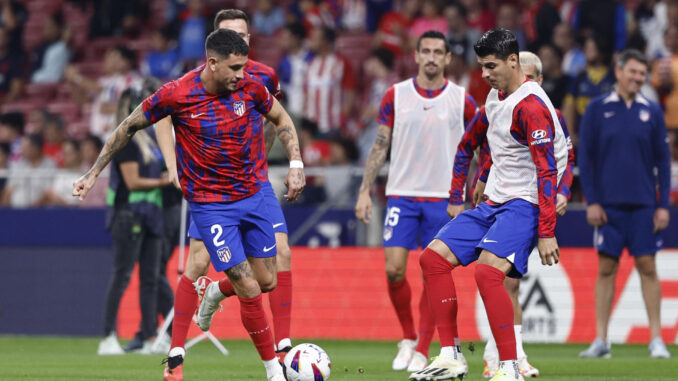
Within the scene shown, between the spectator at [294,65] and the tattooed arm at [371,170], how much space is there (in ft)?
23.6

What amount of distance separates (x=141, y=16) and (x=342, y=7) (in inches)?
174

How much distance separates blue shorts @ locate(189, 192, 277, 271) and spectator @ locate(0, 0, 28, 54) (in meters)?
14.9

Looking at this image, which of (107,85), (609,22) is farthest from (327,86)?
(609,22)

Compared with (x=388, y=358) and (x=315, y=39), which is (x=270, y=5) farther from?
(x=388, y=358)

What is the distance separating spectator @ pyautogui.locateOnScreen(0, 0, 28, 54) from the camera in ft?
71.1

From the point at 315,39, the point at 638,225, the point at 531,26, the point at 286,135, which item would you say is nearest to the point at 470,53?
the point at 531,26

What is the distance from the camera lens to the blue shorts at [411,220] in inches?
387

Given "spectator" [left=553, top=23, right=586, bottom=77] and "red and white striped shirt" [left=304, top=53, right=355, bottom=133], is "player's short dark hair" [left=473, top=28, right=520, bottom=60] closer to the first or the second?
"spectator" [left=553, top=23, right=586, bottom=77]

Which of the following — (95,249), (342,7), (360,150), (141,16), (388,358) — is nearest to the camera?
(388,358)

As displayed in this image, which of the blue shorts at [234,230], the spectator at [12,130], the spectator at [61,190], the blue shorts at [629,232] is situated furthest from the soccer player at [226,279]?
the spectator at [12,130]

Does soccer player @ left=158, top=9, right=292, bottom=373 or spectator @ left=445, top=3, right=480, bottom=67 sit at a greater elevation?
spectator @ left=445, top=3, right=480, bottom=67

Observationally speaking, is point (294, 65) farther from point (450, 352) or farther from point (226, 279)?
point (450, 352)

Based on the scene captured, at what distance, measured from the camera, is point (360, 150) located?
15953 millimetres

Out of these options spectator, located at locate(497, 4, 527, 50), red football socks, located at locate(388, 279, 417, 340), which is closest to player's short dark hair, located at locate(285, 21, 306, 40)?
spectator, located at locate(497, 4, 527, 50)
